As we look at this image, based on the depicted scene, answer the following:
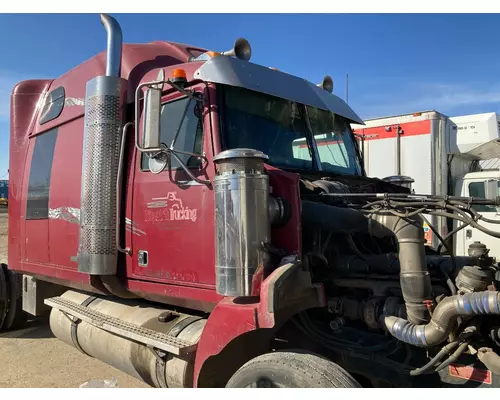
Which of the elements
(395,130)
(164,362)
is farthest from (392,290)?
(395,130)

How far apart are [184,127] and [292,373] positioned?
193cm

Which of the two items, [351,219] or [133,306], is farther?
[133,306]

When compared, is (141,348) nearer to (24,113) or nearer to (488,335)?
(488,335)

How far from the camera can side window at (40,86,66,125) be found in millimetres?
4916

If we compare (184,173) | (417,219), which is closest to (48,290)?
(184,173)

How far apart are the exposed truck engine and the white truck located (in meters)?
4.67

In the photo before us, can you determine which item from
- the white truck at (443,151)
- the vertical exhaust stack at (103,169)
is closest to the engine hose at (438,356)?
the vertical exhaust stack at (103,169)

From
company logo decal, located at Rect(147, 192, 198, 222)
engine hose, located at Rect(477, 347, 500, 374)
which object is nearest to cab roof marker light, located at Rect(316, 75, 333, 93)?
company logo decal, located at Rect(147, 192, 198, 222)

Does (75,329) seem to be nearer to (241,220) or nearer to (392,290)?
(241,220)

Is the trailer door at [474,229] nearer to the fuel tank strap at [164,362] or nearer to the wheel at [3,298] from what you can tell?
the fuel tank strap at [164,362]

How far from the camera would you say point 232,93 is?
11.3 ft

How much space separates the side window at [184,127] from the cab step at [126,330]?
128 centimetres

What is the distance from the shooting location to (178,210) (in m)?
3.42

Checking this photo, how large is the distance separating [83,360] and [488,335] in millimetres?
4188
